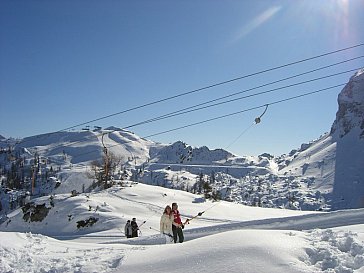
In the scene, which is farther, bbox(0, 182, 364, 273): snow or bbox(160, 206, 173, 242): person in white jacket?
bbox(160, 206, 173, 242): person in white jacket

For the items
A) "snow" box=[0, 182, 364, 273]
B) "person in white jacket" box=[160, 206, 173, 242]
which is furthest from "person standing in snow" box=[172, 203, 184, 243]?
"snow" box=[0, 182, 364, 273]

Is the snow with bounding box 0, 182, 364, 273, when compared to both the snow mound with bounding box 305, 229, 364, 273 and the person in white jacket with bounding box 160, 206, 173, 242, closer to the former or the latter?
the snow mound with bounding box 305, 229, 364, 273

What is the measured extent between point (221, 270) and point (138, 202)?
2861 cm

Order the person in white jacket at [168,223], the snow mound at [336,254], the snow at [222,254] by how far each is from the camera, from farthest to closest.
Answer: the person in white jacket at [168,223] → the snow at [222,254] → the snow mound at [336,254]

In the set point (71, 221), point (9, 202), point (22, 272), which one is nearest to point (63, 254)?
point (22, 272)

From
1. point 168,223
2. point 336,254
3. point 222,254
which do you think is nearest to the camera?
point 336,254

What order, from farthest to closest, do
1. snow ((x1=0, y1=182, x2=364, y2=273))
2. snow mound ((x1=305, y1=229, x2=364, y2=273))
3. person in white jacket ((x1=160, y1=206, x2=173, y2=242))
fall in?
person in white jacket ((x1=160, y1=206, x2=173, y2=242)) < snow ((x1=0, y1=182, x2=364, y2=273)) < snow mound ((x1=305, y1=229, x2=364, y2=273))

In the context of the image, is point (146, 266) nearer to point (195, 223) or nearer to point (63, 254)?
point (63, 254)

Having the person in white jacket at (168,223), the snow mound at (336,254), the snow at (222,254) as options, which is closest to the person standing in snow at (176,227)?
the person in white jacket at (168,223)

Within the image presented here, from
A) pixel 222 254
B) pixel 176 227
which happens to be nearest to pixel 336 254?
pixel 222 254

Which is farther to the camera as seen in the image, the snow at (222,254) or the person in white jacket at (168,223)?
the person in white jacket at (168,223)

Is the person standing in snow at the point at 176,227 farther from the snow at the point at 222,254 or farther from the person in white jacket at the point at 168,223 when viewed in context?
the snow at the point at 222,254

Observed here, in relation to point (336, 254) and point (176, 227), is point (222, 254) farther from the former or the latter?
point (176, 227)

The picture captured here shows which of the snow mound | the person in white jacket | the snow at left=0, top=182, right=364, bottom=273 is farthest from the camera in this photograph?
the person in white jacket
